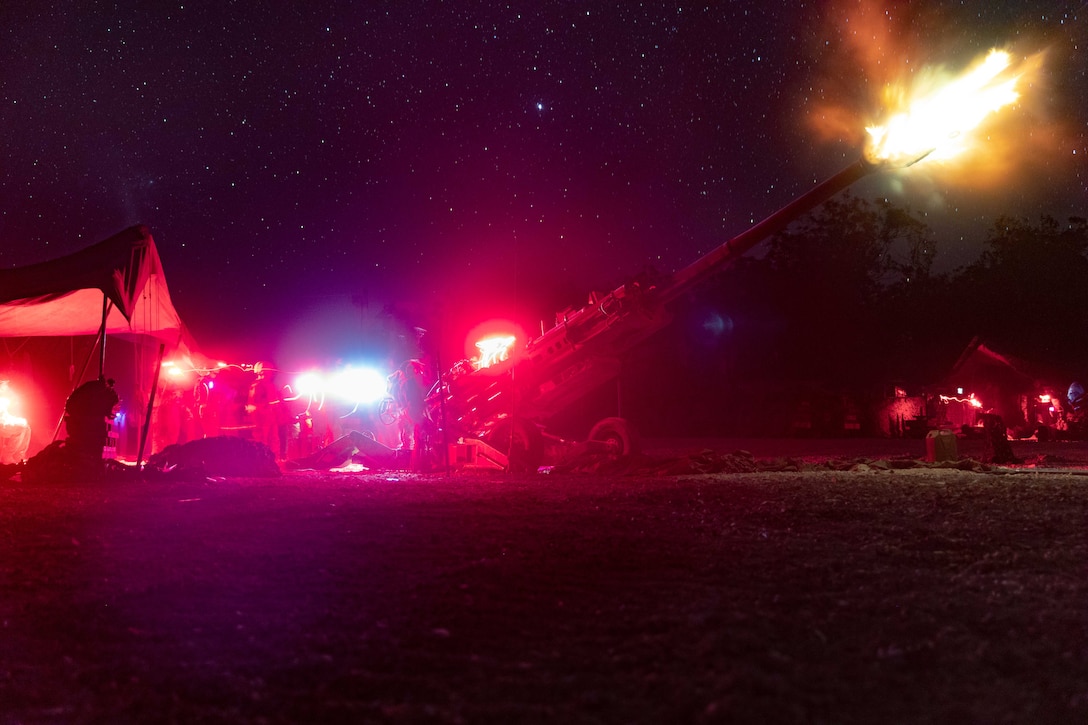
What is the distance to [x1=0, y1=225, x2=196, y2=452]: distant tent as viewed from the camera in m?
13.2

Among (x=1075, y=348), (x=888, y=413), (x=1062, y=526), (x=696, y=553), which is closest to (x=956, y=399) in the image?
(x=888, y=413)

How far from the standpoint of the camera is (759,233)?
13.3 m

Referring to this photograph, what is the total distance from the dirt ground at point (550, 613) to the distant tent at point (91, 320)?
591 cm

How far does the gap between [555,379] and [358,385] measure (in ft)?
18.4

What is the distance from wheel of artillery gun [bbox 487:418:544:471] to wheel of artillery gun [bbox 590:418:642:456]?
1.23m

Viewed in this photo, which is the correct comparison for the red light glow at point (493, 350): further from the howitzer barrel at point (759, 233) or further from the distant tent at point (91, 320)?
the distant tent at point (91, 320)

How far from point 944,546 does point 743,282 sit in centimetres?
3591

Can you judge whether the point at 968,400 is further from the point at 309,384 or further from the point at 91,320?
the point at 91,320

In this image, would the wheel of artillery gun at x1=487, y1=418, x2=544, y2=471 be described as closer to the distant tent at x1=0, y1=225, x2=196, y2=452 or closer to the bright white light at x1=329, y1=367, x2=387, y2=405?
the bright white light at x1=329, y1=367, x2=387, y2=405

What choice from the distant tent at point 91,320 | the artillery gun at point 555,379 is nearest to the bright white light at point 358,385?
the artillery gun at point 555,379

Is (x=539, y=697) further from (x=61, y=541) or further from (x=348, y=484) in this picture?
(x=348, y=484)

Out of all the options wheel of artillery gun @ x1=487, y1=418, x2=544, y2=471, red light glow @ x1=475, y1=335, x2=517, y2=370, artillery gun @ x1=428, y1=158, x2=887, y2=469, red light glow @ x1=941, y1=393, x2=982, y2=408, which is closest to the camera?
artillery gun @ x1=428, y1=158, x2=887, y2=469

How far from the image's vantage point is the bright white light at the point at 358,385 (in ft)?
62.2

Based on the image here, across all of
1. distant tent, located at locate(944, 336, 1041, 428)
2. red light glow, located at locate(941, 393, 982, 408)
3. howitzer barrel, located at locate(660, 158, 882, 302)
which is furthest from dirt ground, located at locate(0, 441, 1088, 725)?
distant tent, located at locate(944, 336, 1041, 428)
